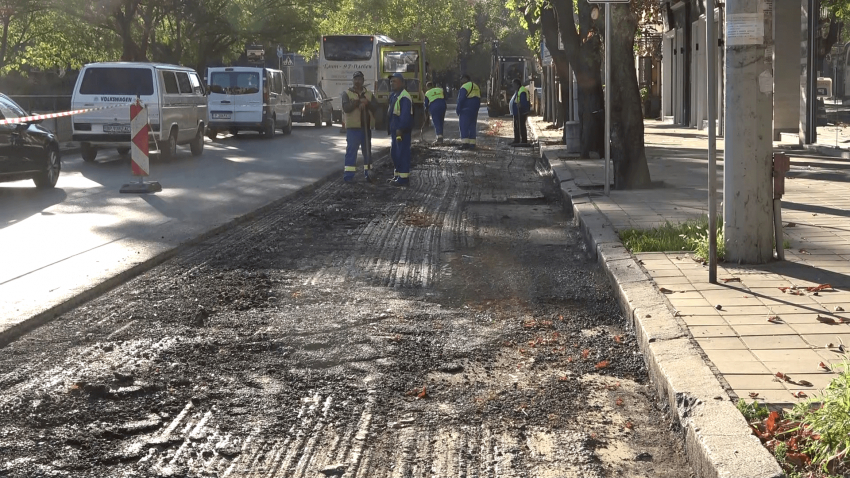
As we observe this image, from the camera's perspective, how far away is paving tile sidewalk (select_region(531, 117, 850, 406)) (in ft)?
16.7

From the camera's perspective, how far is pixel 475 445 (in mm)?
4602

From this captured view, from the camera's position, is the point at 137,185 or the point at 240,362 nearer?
the point at 240,362

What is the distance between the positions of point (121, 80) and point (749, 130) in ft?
53.7

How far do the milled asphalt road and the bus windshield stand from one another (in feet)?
64.8

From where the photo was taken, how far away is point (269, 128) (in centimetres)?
3303

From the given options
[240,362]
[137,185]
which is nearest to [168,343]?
[240,362]

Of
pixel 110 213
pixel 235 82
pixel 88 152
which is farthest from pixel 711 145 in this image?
pixel 235 82

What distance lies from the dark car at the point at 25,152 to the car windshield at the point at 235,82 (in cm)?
1595

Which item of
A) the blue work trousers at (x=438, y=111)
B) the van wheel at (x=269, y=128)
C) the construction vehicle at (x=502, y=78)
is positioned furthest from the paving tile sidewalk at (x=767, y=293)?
the construction vehicle at (x=502, y=78)

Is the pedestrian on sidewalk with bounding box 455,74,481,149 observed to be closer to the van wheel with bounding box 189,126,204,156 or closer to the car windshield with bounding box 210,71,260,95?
the van wheel with bounding box 189,126,204,156

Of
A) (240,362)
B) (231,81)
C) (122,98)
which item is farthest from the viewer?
(231,81)

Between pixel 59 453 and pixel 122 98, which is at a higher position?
pixel 122 98

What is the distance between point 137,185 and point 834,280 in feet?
35.8

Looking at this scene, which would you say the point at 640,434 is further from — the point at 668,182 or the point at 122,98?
the point at 122,98
